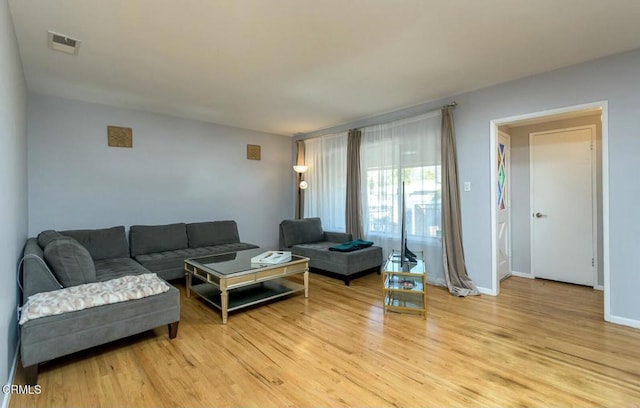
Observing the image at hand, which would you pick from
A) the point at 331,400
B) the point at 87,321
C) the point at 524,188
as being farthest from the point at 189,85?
the point at 524,188

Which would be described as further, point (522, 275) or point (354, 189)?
point (354, 189)

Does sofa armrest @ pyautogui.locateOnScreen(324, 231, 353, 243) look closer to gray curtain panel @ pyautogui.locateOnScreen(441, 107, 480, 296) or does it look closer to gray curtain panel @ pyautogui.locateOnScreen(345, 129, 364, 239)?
gray curtain panel @ pyautogui.locateOnScreen(345, 129, 364, 239)

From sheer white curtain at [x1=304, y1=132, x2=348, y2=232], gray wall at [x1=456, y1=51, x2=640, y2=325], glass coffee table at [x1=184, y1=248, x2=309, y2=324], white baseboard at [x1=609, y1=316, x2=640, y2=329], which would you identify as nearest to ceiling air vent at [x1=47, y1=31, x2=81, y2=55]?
glass coffee table at [x1=184, y1=248, x2=309, y2=324]

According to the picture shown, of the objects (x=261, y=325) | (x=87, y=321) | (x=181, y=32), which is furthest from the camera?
(x=261, y=325)

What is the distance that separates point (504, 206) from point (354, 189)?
2250 mm

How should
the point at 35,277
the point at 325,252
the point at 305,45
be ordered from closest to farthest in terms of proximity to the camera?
the point at 35,277
the point at 305,45
the point at 325,252

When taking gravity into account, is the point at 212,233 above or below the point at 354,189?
below

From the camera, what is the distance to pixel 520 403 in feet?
5.57

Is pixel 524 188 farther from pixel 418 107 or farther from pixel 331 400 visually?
pixel 331 400

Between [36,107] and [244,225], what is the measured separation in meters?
3.22

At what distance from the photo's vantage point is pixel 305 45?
248 cm

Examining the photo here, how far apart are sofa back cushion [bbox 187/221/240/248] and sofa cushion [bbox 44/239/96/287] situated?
2045mm

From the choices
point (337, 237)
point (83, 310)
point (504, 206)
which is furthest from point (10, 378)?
point (504, 206)

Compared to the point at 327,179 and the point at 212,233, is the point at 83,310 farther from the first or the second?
the point at 327,179
